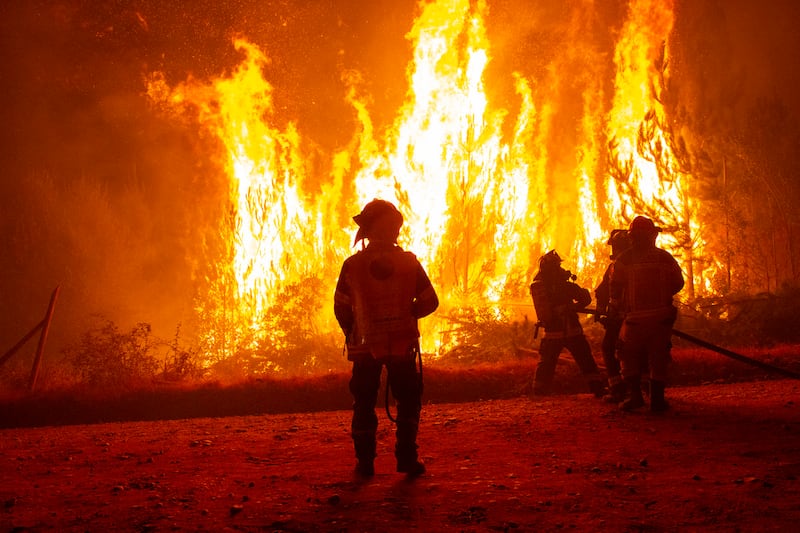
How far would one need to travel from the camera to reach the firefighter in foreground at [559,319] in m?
9.38

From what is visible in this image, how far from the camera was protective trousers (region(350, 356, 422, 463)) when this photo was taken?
5.27 meters

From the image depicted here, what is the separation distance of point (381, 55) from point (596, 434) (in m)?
23.1

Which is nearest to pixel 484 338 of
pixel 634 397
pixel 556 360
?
pixel 556 360

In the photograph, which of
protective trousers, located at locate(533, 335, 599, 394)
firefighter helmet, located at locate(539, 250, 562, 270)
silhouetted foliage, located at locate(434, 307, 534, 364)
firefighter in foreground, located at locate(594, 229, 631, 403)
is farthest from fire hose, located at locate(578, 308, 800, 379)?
silhouetted foliage, located at locate(434, 307, 534, 364)

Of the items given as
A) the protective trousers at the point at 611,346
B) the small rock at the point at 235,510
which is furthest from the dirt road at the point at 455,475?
the protective trousers at the point at 611,346

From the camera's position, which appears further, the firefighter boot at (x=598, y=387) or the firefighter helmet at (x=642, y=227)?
→ the firefighter boot at (x=598, y=387)

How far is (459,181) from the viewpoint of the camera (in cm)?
2150

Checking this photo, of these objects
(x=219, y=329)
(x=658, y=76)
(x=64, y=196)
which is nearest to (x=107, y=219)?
(x=64, y=196)

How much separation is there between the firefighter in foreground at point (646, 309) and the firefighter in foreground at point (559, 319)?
1.35m

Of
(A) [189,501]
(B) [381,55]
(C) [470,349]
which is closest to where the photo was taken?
(A) [189,501]

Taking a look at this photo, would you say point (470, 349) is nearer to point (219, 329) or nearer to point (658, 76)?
point (219, 329)

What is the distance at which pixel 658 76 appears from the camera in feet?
73.6

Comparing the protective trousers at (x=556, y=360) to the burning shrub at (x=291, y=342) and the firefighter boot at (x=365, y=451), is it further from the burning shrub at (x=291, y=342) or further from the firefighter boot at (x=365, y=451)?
the burning shrub at (x=291, y=342)

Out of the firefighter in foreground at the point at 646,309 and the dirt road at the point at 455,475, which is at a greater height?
the firefighter in foreground at the point at 646,309
